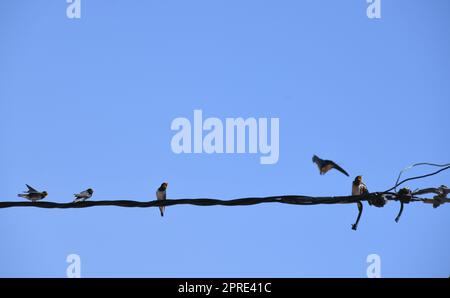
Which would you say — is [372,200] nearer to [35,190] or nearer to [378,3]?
[35,190]

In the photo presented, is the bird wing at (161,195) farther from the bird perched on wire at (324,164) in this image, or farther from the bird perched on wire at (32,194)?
the bird perched on wire at (324,164)

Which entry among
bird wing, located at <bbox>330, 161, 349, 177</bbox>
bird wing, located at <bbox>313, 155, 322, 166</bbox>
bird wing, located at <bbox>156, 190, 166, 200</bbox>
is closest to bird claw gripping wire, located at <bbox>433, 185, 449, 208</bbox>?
bird wing, located at <bbox>330, 161, 349, 177</bbox>

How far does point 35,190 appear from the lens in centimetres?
1227

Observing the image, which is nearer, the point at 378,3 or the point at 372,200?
the point at 372,200

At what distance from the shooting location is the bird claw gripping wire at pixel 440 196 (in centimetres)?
→ 673

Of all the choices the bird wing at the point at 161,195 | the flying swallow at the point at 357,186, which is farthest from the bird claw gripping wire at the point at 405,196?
the bird wing at the point at 161,195

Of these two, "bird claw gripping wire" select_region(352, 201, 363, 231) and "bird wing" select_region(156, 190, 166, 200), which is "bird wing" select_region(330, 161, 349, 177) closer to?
"bird claw gripping wire" select_region(352, 201, 363, 231)

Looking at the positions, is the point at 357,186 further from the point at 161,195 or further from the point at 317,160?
the point at 161,195

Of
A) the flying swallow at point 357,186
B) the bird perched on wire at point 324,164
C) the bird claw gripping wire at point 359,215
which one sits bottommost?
the bird claw gripping wire at point 359,215

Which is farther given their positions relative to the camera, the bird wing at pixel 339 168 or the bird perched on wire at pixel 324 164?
the bird perched on wire at pixel 324 164

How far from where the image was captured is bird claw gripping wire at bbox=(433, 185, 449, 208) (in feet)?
22.1

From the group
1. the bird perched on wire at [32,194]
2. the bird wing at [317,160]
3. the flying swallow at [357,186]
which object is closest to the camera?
the bird wing at [317,160]
